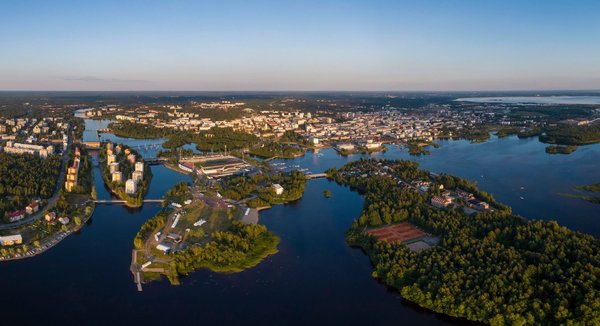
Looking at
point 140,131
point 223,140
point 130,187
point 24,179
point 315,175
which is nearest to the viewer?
point 130,187

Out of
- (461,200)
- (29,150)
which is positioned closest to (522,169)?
(461,200)

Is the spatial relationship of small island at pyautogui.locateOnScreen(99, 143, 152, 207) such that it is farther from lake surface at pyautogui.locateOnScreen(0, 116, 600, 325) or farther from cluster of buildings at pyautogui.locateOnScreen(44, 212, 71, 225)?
cluster of buildings at pyautogui.locateOnScreen(44, 212, 71, 225)

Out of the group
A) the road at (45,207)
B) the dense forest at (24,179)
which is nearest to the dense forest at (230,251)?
the road at (45,207)

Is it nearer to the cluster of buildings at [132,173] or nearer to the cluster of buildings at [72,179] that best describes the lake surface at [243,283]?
the cluster of buildings at [132,173]

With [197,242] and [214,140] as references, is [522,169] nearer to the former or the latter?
[197,242]

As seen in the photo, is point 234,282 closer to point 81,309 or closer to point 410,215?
point 81,309
